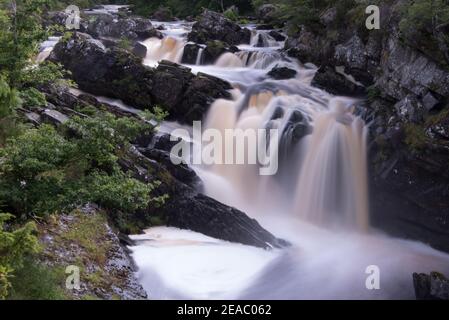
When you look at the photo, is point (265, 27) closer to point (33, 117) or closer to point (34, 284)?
point (33, 117)

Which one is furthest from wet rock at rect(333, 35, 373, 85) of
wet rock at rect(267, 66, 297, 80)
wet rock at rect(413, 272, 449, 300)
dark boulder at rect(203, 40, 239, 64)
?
wet rock at rect(413, 272, 449, 300)

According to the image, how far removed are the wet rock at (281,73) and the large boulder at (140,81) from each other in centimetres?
284

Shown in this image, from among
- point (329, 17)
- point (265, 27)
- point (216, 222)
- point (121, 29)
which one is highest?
point (329, 17)

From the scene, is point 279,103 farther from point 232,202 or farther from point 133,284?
point 133,284

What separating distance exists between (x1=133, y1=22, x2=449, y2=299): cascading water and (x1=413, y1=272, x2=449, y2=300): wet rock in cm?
64

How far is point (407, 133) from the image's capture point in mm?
16016

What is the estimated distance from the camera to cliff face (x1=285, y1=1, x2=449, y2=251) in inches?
601

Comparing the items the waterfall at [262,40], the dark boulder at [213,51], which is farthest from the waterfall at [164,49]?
the waterfall at [262,40]

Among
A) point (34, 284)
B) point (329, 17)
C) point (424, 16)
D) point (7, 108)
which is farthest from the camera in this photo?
point (329, 17)

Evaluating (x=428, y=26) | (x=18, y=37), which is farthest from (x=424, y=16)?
(x=18, y=37)

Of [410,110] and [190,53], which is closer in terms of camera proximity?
[410,110]

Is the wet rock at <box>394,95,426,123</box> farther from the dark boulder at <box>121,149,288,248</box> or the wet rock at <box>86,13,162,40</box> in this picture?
the wet rock at <box>86,13,162,40</box>

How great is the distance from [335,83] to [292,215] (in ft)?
24.9
